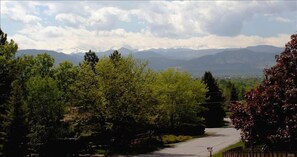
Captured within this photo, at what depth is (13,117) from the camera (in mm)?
31844

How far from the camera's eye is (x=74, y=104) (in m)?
44.0

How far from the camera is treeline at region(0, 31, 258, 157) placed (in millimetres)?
33375

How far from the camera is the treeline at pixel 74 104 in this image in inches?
1314

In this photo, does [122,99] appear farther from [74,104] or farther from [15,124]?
[15,124]

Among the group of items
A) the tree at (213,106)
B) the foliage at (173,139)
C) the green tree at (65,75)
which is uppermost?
the green tree at (65,75)

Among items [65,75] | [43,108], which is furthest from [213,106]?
[43,108]

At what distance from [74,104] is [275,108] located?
2529 cm

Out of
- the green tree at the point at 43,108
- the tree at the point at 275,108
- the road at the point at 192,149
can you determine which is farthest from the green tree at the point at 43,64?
the tree at the point at 275,108

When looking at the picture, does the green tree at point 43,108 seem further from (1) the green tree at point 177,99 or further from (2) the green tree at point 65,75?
(1) the green tree at point 177,99

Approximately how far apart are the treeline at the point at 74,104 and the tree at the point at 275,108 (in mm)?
16666

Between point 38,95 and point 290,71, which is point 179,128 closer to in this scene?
point 38,95

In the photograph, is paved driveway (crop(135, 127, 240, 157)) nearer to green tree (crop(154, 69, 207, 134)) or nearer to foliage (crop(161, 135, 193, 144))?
foliage (crop(161, 135, 193, 144))

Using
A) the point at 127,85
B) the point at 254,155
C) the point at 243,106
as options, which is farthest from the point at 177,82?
the point at 254,155

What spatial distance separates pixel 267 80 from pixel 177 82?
37.1m
